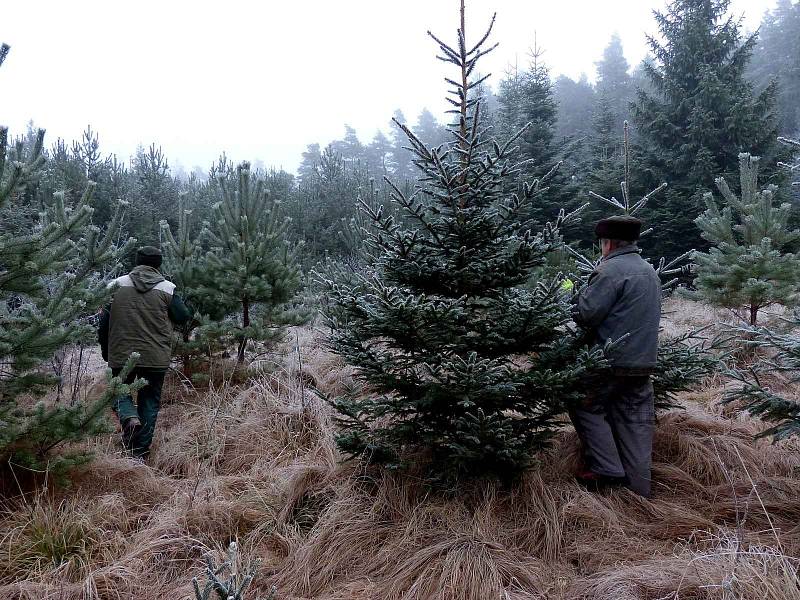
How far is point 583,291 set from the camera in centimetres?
374

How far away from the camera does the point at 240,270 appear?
632 cm

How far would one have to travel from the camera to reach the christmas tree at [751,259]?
697cm

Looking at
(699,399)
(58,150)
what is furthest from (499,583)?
(58,150)

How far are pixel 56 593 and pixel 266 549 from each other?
1.13 meters

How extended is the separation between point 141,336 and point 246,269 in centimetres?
176

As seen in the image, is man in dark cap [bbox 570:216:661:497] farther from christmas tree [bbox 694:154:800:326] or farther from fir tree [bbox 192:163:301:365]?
christmas tree [bbox 694:154:800:326]

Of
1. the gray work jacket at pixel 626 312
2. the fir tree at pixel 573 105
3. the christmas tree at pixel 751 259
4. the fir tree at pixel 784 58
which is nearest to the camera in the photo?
the gray work jacket at pixel 626 312

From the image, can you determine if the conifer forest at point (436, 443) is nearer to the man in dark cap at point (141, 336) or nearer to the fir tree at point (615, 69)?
the man in dark cap at point (141, 336)

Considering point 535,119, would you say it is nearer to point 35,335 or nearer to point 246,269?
point 246,269

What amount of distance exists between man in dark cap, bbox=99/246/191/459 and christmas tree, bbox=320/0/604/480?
235cm

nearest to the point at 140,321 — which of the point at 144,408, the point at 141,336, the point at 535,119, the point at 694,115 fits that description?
the point at 141,336

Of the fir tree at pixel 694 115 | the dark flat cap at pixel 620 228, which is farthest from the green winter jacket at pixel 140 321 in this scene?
the fir tree at pixel 694 115

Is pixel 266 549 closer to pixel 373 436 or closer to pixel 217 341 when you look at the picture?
pixel 373 436

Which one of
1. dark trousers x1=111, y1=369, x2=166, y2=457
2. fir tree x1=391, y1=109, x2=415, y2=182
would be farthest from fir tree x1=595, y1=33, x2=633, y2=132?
dark trousers x1=111, y1=369, x2=166, y2=457
